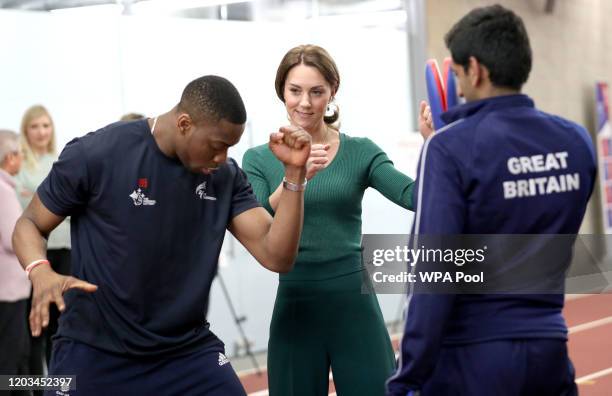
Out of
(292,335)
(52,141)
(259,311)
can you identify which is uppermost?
(52,141)

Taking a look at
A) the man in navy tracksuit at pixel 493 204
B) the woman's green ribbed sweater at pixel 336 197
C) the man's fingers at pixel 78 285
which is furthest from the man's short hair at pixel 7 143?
the man in navy tracksuit at pixel 493 204

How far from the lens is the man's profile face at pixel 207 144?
9.57 ft

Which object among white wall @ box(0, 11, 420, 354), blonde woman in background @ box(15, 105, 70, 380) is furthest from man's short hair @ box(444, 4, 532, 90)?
white wall @ box(0, 11, 420, 354)

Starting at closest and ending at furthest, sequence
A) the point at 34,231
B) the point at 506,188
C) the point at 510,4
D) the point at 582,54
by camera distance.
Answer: the point at 506,188
the point at 34,231
the point at 510,4
the point at 582,54

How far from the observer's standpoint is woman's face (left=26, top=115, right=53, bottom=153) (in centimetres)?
621

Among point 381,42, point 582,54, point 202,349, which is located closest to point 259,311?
point 381,42

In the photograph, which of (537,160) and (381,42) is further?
(381,42)

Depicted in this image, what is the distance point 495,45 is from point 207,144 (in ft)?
2.98

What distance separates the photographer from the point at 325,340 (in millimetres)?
3682

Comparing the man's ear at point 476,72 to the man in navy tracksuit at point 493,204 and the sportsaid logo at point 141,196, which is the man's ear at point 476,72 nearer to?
the man in navy tracksuit at point 493,204

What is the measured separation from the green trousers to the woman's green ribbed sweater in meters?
0.06

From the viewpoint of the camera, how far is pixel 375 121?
9.45m

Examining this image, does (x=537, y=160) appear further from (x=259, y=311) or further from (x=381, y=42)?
(x=381, y=42)

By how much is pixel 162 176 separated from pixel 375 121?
6.57 metres
